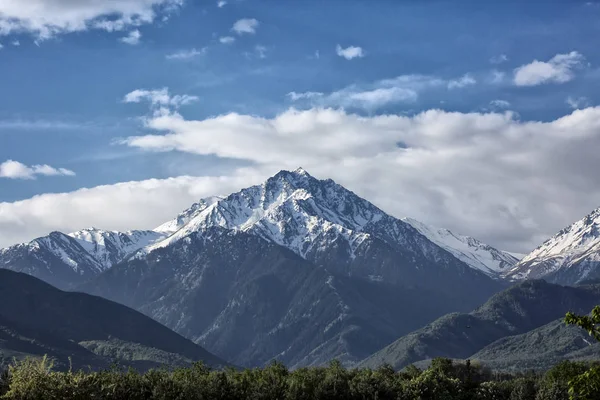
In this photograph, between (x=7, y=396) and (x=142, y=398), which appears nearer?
(x=7, y=396)

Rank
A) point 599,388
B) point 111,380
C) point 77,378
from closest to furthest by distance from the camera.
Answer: point 599,388, point 77,378, point 111,380

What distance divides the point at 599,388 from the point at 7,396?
350ft

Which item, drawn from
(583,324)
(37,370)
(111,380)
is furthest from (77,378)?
(583,324)

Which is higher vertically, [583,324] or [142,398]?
[583,324]

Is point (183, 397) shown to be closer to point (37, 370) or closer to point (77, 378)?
point (77, 378)

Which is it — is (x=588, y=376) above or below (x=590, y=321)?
below

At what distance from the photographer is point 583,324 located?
2606 inches

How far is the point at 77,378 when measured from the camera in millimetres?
149750

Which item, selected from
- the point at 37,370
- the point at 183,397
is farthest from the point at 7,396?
the point at 183,397

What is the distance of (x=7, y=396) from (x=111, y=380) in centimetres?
5270

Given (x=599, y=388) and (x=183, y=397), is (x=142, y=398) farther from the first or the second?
(x=599, y=388)

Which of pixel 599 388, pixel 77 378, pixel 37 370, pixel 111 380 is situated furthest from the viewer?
pixel 111 380

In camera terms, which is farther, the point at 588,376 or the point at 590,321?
the point at 590,321

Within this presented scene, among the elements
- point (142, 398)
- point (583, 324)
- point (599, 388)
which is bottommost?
point (142, 398)
